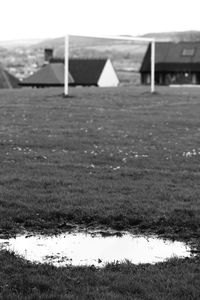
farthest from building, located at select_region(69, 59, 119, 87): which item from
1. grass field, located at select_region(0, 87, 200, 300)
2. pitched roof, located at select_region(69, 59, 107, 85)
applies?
grass field, located at select_region(0, 87, 200, 300)

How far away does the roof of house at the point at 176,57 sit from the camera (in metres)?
105

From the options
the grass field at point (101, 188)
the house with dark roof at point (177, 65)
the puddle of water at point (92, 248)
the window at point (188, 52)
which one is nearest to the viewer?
the grass field at point (101, 188)

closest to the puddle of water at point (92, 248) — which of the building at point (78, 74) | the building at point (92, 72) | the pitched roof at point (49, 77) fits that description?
the building at point (78, 74)

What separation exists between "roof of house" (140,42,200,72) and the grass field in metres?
76.0

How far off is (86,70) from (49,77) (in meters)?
11.7

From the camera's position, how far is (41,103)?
36594 millimetres

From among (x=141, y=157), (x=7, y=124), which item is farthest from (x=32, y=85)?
(x=141, y=157)

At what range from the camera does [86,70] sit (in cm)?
11275

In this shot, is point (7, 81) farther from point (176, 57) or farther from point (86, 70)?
point (176, 57)

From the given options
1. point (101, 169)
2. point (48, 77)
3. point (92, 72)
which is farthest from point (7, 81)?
point (101, 169)

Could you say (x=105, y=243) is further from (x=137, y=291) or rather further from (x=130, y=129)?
(x=130, y=129)

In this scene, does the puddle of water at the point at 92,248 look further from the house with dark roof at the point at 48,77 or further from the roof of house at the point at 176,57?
the roof of house at the point at 176,57

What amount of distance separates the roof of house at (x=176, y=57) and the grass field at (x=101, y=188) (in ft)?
249

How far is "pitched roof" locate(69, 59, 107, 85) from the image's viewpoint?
110 meters
